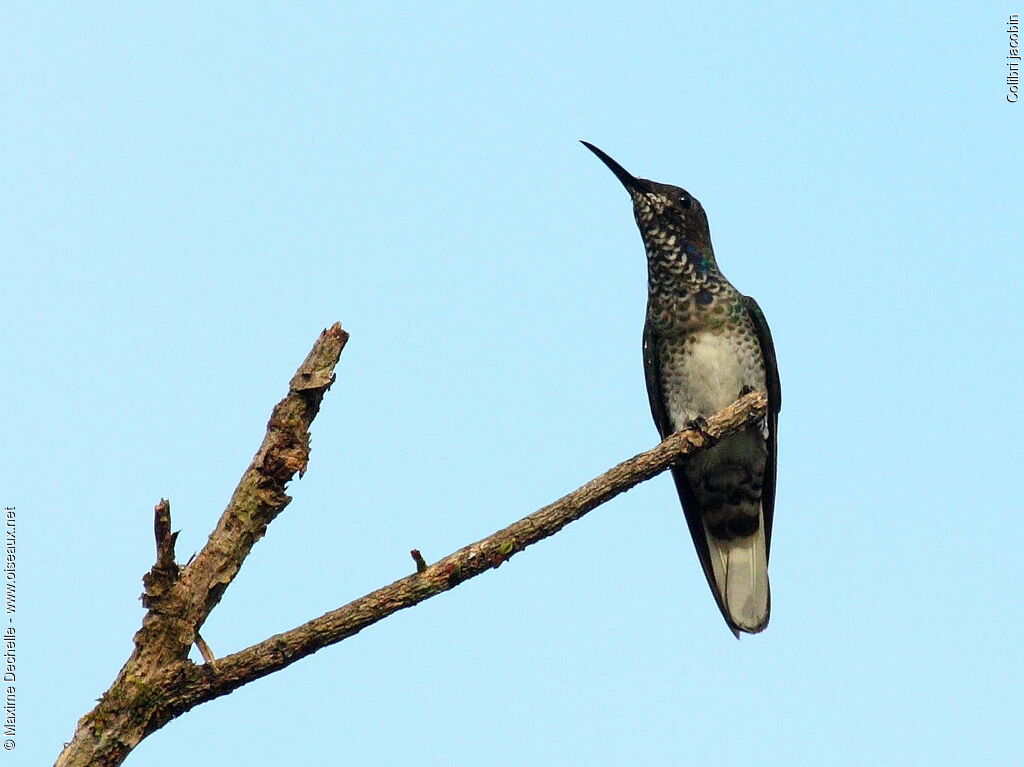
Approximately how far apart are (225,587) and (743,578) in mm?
5081

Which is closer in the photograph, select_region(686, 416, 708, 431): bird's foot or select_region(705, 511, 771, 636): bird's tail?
select_region(686, 416, 708, 431): bird's foot

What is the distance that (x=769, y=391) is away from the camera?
9023 mm

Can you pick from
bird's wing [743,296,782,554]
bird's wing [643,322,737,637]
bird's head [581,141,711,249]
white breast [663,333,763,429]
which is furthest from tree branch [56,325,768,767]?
bird's head [581,141,711,249]

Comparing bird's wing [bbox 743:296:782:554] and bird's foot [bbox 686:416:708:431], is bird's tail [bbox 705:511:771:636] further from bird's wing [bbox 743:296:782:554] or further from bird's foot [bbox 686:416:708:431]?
bird's foot [bbox 686:416:708:431]

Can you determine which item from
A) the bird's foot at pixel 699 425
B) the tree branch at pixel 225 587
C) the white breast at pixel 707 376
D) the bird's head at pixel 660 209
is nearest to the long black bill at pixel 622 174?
the bird's head at pixel 660 209

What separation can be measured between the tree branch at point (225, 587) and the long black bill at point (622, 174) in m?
4.79

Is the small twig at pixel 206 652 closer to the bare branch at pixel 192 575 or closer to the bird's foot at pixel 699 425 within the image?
the bare branch at pixel 192 575

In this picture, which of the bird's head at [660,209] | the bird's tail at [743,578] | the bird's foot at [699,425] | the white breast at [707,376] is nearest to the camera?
the bird's foot at [699,425]

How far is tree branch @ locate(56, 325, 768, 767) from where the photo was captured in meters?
4.55

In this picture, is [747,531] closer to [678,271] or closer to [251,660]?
[678,271]

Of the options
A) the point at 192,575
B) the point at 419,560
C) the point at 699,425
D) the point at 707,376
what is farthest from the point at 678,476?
the point at 192,575

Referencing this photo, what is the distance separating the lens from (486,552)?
4.93 meters

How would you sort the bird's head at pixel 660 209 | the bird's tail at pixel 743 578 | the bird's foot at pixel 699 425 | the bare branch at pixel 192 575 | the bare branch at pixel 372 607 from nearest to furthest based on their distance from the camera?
the bare branch at pixel 192 575, the bare branch at pixel 372 607, the bird's foot at pixel 699 425, the bird's tail at pixel 743 578, the bird's head at pixel 660 209

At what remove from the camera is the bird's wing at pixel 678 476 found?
898 centimetres
